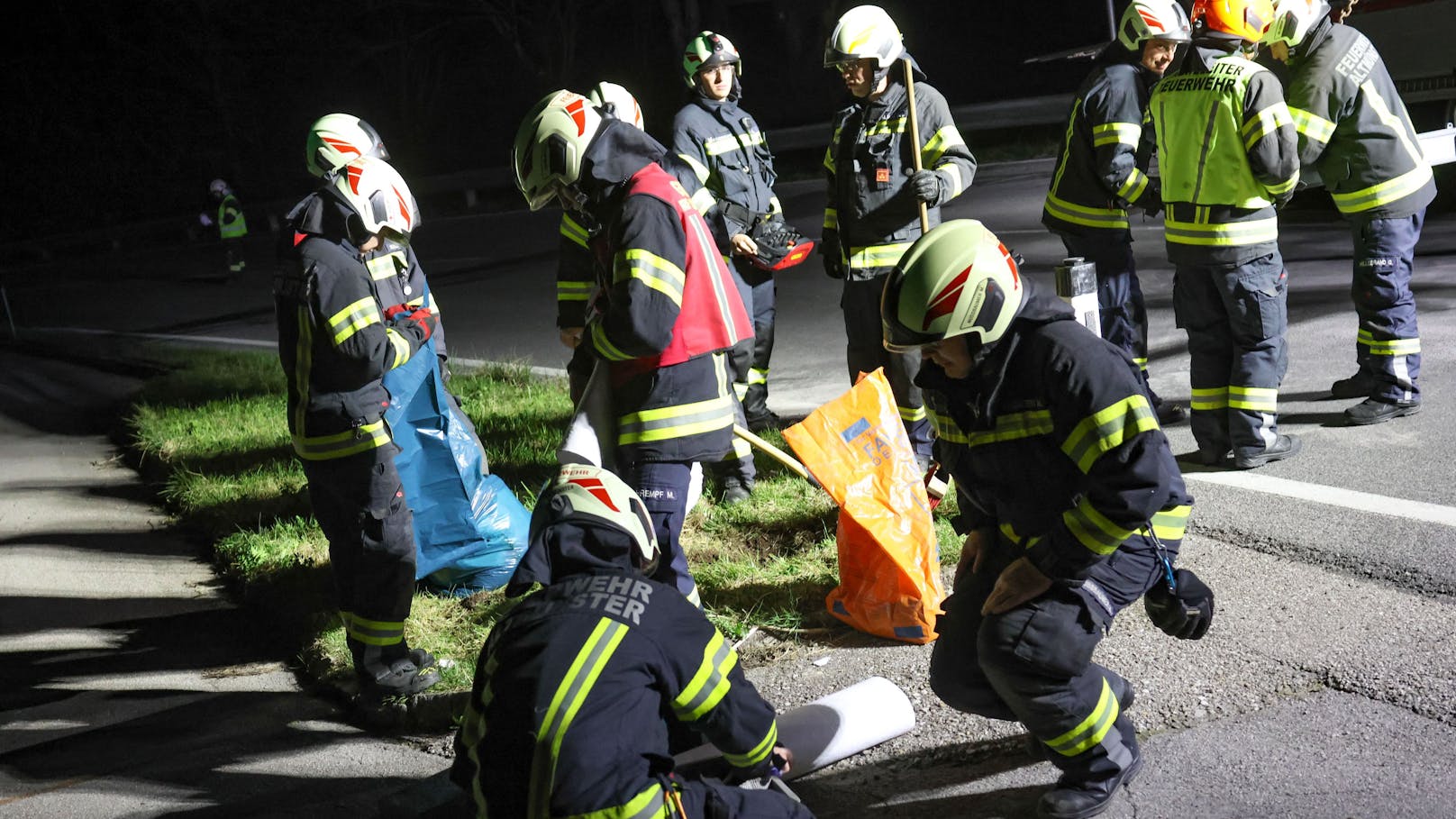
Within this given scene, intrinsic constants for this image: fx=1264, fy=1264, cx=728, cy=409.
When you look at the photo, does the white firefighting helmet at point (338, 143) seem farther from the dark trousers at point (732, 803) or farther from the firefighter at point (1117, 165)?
the firefighter at point (1117, 165)

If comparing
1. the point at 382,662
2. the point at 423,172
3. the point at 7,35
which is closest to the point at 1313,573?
the point at 382,662

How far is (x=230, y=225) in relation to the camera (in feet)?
64.2

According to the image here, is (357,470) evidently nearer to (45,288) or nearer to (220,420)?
(220,420)

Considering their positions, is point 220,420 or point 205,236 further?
point 205,236

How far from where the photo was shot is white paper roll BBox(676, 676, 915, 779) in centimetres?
388

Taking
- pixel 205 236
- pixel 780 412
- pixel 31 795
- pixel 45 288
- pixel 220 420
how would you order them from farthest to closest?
pixel 205 236 → pixel 45 288 → pixel 220 420 → pixel 780 412 → pixel 31 795

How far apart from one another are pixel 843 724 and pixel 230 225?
59.0 feet

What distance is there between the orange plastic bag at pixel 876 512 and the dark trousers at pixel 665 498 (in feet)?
1.53

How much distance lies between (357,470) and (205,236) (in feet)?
88.5

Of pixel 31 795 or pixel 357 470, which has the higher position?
pixel 357 470

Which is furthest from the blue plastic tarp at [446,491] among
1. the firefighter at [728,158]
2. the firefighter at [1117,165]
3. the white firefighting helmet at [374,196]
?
the firefighter at [1117,165]

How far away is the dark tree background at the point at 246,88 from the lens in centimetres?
3428

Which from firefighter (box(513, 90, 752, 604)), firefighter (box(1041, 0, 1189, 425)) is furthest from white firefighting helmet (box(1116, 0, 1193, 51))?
firefighter (box(513, 90, 752, 604))

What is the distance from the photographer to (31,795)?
4.46 metres
